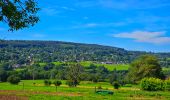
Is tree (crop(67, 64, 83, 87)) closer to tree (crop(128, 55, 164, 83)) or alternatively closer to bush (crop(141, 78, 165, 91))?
tree (crop(128, 55, 164, 83))

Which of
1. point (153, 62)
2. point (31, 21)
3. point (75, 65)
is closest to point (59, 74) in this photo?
point (75, 65)

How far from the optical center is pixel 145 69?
120938mm

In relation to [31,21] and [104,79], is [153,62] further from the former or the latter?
[31,21]

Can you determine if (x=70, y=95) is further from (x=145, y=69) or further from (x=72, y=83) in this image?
(x=145, y=69)

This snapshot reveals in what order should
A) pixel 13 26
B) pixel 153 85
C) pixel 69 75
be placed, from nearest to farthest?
pixel 13 26 → pixel 153 85 → pixel 69 75

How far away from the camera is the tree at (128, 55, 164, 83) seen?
12062cm

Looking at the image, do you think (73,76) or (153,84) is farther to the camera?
(73,76)

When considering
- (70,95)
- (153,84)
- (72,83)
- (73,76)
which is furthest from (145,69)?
(70,95)

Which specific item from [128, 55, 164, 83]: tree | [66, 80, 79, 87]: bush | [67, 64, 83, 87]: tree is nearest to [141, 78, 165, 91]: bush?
[66, 80, 79, 87]: bush

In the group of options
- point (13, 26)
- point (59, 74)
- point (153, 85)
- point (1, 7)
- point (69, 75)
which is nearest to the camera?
point (1, 7)

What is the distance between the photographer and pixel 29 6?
16281 mm

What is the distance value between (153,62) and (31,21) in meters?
108

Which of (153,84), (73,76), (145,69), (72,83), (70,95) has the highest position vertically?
(145,69)

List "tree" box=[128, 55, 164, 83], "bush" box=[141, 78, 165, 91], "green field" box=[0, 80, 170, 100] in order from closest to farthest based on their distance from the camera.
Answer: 1. "green field" box=[0, 80, 170, 100]
2. "bush" box=[141, 78, 165, 91]
3. "tree" box=[128, 55, 164, 83]
